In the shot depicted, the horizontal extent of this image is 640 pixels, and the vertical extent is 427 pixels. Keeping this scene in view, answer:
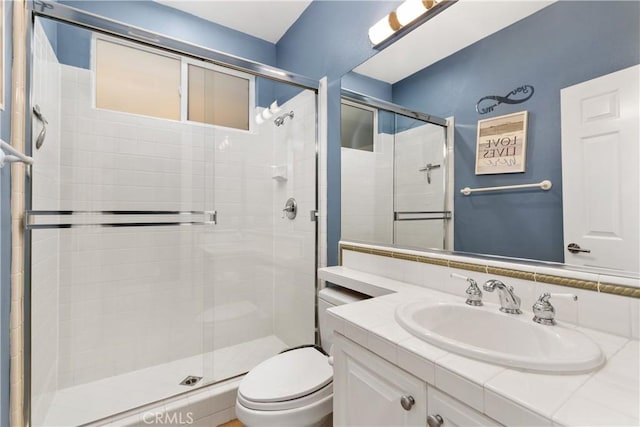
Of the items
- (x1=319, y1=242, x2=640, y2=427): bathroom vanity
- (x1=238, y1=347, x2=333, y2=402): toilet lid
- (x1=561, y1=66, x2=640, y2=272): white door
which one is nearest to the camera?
(x1=319, y1=242, x2=640, y2=427): bathroom vanity

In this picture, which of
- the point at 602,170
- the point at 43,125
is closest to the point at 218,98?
the point at 43,125

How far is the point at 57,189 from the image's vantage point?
5.54ft

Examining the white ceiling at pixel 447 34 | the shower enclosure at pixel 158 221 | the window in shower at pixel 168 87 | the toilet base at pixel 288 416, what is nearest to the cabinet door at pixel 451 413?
the toilet base at pixel 288 416

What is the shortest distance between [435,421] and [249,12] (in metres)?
2.60

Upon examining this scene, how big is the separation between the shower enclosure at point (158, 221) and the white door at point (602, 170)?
135cm

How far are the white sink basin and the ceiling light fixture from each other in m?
1.21

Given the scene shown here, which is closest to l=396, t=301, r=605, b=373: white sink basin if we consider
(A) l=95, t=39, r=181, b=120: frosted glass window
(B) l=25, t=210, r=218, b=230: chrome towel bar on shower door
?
(B) l=25, t=210, r=218, b=230: chrome towel bar on shower door

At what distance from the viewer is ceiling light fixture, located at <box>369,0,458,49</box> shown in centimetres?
122

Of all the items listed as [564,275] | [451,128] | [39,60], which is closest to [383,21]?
[451,128]

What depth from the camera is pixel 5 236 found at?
1111 mm

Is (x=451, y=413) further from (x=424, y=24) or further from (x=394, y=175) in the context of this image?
(x=424, y=24)

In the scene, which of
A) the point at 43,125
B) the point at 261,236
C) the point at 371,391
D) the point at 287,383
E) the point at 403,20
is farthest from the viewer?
the point at 261,236

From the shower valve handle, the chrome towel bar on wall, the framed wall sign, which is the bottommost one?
the shower valve handle

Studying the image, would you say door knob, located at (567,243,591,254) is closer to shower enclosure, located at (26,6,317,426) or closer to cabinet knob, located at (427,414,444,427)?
cabinet knob, located at (427,414,444,427)
